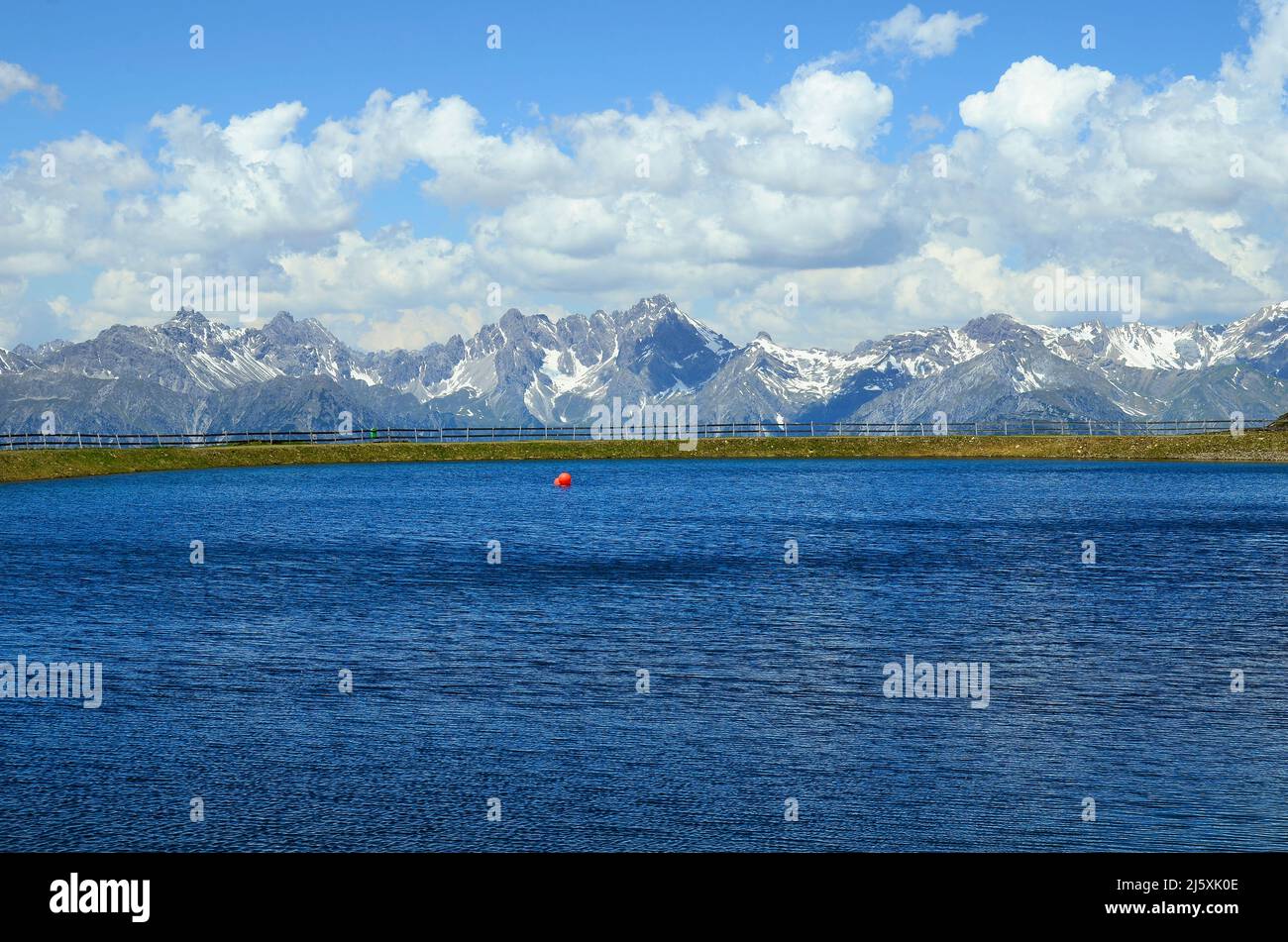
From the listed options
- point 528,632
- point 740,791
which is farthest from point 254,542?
point 740,791

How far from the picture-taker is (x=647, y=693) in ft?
104

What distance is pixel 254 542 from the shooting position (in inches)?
2758

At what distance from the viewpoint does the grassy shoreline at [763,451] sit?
6481 inches

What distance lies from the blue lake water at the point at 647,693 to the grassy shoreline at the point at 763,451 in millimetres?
91983

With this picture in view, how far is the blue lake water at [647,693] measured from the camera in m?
22.1

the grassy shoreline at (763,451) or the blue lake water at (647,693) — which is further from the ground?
the grassy shoreline at (763,451)

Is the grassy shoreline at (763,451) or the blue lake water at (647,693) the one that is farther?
the grassy shoreline at (763,451)

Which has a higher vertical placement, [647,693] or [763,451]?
[763,451]

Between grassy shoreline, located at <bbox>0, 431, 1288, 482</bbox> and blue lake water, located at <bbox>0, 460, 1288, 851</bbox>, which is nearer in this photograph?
blue lake water, located at <bbox>0, 460, 1288, 851</bbox>

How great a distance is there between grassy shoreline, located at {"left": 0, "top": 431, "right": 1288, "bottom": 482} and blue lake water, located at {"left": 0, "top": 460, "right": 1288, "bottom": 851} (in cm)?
9198

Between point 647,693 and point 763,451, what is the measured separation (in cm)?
16003

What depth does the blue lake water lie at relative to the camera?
22109mm

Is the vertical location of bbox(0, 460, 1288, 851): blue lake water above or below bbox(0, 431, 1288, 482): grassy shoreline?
below
